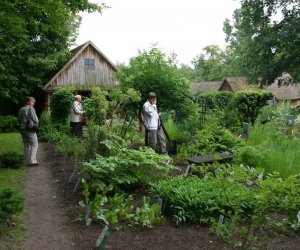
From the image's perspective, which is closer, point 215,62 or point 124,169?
point 124,169

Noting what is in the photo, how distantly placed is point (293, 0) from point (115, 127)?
2319cm

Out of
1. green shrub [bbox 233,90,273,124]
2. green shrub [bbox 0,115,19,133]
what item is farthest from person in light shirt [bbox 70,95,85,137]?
green shrub [bbox 0,115,19,133]

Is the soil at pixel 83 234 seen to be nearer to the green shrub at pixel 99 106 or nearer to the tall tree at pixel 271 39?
the green shrub at pixel 99 106

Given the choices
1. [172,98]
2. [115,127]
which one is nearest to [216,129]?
[172,98]

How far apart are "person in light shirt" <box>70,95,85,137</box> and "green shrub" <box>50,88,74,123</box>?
4.94m

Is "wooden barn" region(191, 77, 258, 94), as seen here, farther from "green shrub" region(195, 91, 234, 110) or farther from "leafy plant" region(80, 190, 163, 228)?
"leafy plant" region(80, 190, 163, 228)

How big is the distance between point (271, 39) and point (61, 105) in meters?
17.4

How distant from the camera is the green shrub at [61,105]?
17859 millimetres

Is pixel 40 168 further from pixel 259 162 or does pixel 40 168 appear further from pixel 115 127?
pixel 259 162

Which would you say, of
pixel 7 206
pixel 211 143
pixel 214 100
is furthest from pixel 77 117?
pixel 7 206

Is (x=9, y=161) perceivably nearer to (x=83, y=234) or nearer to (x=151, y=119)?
(x=151, y=119)

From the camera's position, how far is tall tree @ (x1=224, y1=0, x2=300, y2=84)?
2738 centimetres

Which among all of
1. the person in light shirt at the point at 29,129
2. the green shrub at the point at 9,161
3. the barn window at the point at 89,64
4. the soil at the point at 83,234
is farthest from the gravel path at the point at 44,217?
the barn window at the point at 89,64

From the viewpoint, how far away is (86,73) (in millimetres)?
28422
